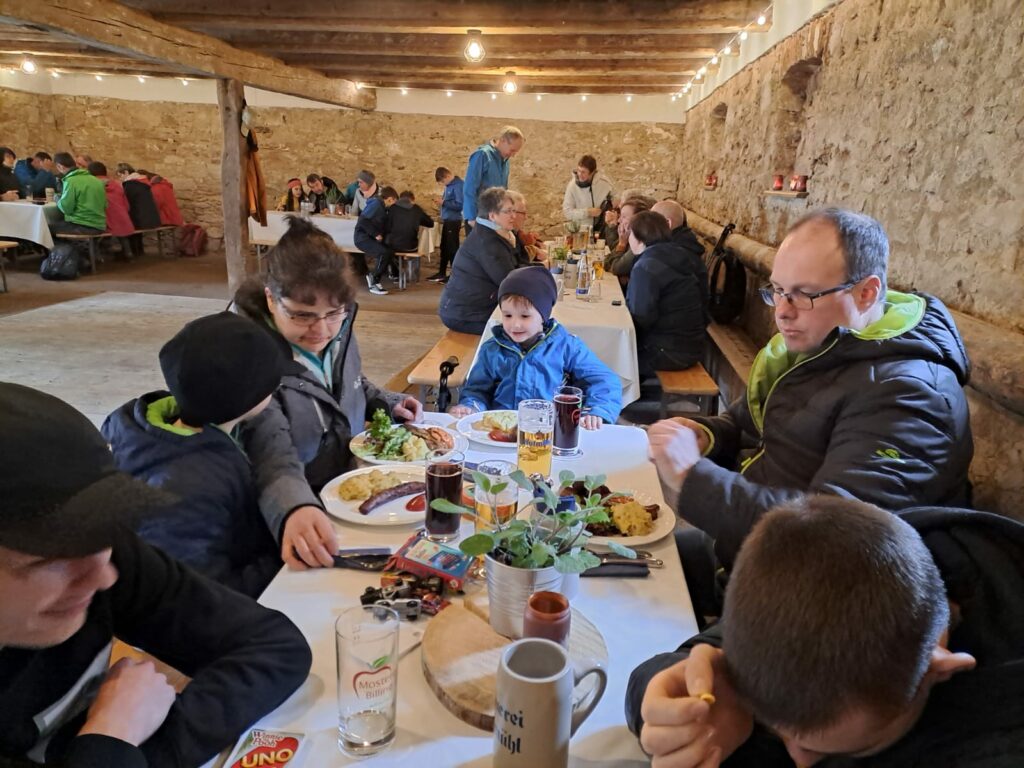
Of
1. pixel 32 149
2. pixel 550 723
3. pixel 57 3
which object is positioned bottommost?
pixel 550 723

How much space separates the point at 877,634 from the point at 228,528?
1.27m

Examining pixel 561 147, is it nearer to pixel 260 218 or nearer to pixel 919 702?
pixel 260 218

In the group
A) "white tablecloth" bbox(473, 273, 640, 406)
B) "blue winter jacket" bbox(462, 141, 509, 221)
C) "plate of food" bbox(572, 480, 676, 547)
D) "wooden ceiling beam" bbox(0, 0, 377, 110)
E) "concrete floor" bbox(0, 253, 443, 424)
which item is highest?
"wooden ceiling beam" bbox(0, 0, 377, 110)

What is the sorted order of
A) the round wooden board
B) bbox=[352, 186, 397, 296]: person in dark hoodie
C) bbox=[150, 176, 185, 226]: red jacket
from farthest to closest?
bbox=[150, 176, 185, 226]: red jacket, bbox=[352, 186, 397, 296]: person in dark hoodie, the round wooden board

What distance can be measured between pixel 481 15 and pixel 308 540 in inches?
211

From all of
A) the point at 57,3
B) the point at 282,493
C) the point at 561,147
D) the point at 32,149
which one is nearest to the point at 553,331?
the point at 282,493

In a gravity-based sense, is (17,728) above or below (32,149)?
below

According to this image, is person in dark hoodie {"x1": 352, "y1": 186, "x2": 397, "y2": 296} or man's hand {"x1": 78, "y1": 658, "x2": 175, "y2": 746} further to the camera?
person in dark hoodie {"x1": 352, "y1": 186, "x2": 397, "y2": 296}

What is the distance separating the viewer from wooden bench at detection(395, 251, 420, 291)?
910cm

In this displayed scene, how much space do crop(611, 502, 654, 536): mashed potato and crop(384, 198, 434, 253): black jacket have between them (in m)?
7.97

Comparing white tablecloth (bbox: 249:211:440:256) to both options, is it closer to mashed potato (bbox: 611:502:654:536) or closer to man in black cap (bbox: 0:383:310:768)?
mashed potato (bbox: 611:502:654:536)

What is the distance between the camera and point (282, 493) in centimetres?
151

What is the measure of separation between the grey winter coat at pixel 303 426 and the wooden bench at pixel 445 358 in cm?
103

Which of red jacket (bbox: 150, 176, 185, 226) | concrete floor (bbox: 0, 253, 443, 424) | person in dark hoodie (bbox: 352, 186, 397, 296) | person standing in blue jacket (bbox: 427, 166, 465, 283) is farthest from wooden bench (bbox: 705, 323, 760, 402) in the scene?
red jacket (bbox: 150, 176, 185, 226)
